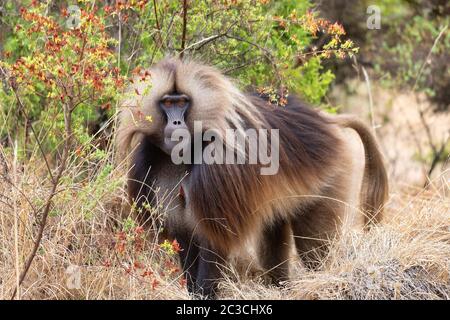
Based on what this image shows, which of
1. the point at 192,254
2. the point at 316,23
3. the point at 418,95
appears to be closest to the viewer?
the point at 316,23

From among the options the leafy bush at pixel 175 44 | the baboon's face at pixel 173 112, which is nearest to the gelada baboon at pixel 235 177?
the baboon's face at pixel 173 112

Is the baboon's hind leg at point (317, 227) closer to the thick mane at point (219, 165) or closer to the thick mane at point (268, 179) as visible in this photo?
the thick mane at point (268, 179)

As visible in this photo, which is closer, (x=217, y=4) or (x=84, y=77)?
(x=84, y=77)

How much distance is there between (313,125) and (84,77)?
1.89m

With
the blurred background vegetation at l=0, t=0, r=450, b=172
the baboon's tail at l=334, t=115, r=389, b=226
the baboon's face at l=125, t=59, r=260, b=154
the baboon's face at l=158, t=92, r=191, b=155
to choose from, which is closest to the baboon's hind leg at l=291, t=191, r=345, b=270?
the baboon's tail at l=334, t=115, r=389, b=226

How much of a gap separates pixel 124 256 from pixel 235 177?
32.5 inches

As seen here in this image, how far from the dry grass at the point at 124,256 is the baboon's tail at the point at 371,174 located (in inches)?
18.7

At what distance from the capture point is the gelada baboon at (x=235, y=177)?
199 inches

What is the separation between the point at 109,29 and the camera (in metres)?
6.76

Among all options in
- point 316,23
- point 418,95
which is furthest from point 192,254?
point 418,95

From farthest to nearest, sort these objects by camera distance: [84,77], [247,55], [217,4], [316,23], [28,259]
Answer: [247,55] < [217,4] < [316,23] < [28,259] < [84,77]

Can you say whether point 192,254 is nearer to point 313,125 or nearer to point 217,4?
point 313,125

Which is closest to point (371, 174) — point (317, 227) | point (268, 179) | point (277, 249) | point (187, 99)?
point (317, 227)

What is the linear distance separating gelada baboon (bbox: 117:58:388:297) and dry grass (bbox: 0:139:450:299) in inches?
7.5
